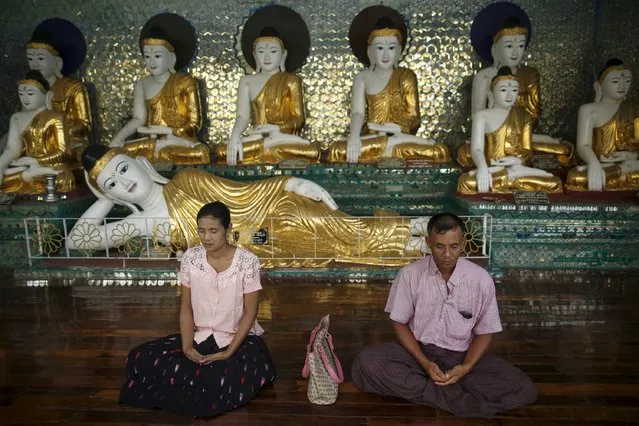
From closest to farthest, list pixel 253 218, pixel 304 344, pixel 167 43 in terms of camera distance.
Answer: pixel 304 344 → pixel 253 218 → pixel 167 43

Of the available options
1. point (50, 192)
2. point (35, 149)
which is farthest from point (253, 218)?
point (35, 149)

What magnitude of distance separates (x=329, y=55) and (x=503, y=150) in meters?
3.06

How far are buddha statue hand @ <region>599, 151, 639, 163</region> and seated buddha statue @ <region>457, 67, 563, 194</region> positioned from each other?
826mm

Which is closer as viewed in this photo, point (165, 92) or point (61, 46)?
point (165, 92)

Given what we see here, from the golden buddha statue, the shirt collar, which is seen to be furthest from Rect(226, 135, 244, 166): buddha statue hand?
the shirt collar

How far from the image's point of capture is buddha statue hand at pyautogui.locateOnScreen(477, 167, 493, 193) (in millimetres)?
5348

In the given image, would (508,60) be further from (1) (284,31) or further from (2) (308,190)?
(2) (308,190)

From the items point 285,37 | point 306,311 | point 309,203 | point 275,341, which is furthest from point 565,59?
point 275,341

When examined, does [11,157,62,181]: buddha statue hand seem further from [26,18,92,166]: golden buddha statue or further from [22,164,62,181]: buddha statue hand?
[26,18,92,166]: golden buddha statue

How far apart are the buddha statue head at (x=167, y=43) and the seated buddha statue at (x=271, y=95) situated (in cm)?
78

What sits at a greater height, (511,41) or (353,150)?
(511,41)

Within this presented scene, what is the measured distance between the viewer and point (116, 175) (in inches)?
191

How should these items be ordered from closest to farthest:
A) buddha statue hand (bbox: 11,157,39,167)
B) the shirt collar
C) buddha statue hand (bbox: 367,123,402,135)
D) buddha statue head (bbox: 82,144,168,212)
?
the shirt collar, buddha statue head (bbox: 82,144,168,212), buddha statue hand (bbox: 11,157,39,167), buddha statue hand (bbox: 367,123,402,135)

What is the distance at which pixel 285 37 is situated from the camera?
7.43m
